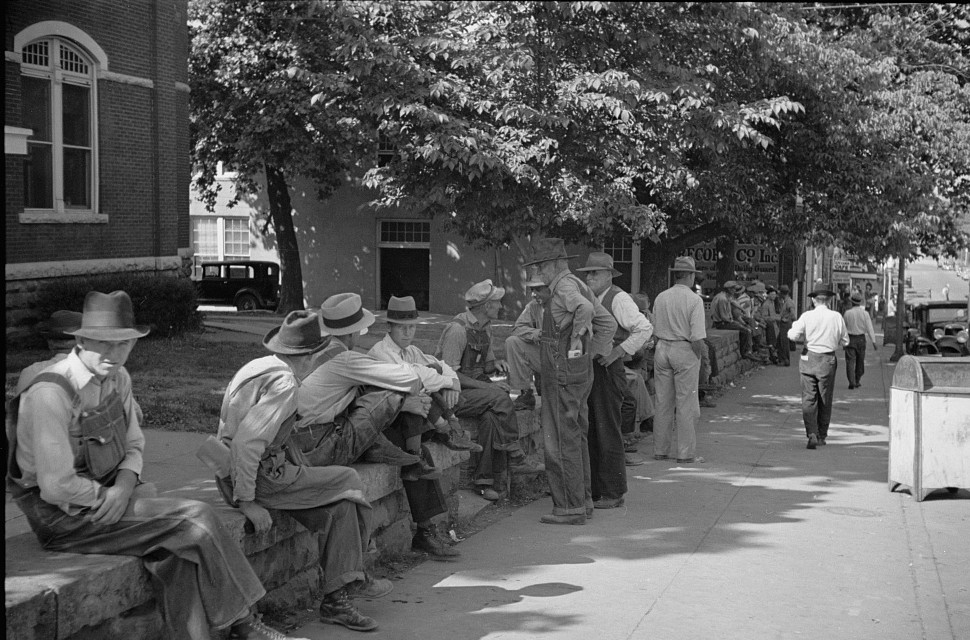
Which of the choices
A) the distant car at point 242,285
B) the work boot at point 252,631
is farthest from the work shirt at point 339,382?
the distant car at point 242,285

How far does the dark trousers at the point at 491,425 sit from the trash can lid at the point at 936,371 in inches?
150

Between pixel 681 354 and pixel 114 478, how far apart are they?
24.3 ft

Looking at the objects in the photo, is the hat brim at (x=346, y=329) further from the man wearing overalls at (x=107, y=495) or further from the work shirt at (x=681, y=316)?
the work shirt at (x=681, y=316)

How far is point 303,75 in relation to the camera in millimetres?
13766

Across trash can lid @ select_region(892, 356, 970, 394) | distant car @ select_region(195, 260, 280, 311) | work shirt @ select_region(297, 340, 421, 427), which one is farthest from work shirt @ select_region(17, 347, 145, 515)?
distant car @ select_region(195, 260, 280, 311)

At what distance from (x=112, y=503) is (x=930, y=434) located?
7573 mm

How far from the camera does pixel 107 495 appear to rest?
14.8ft

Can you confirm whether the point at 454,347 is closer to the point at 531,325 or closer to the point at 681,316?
the point at 531,325

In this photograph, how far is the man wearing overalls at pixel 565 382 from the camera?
8016 mm

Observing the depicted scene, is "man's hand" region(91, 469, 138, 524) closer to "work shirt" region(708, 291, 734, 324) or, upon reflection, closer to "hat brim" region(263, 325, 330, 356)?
"hat brim" region(263, 325, 330, 356)

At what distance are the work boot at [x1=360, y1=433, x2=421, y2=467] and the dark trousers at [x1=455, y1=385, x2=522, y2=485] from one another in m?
1.60

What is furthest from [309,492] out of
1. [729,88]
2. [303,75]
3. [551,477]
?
[729,88]

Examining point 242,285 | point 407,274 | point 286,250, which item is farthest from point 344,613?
point 242,285

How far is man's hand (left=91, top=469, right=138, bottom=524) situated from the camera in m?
4.50
